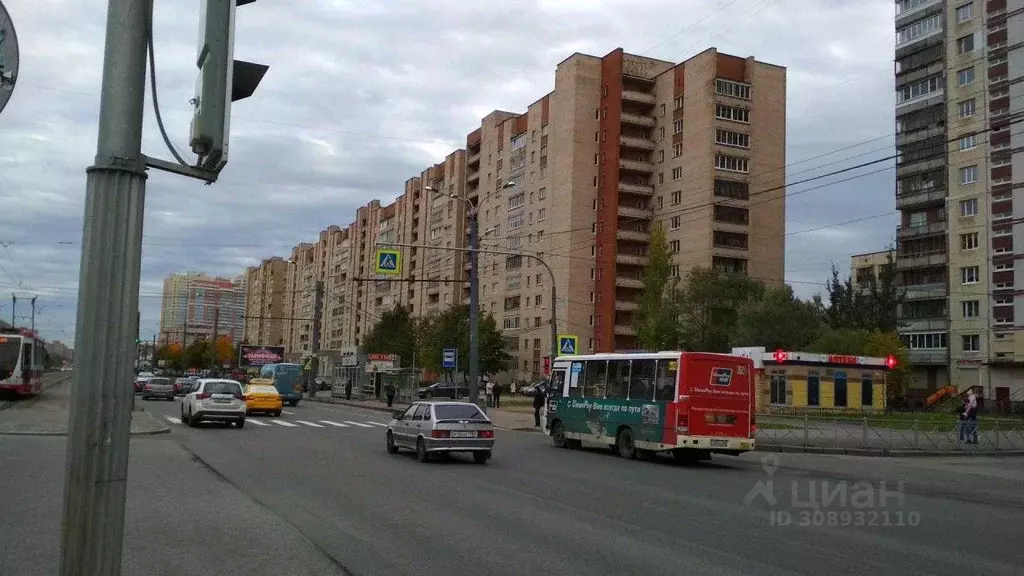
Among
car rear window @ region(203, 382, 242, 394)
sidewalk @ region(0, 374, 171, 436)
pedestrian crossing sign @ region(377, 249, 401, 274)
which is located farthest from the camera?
pedestrian crossing sign @ region(377, 249, 401, 274)

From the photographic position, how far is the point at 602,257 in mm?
85812

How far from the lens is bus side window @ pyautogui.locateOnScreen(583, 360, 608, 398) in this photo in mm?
23781

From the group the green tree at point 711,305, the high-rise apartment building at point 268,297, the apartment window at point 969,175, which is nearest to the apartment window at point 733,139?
the green tree at point 711,305

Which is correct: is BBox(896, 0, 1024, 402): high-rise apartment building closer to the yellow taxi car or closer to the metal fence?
the metal fence

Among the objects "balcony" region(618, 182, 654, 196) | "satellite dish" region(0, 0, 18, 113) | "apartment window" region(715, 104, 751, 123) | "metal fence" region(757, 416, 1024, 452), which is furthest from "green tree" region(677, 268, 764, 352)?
"satellite dish" region(0, 0, 18, 113)

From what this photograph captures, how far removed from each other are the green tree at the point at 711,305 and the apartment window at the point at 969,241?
50.7ft

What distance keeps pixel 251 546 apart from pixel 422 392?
175 feet

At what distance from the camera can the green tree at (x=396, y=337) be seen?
96938 millimetres

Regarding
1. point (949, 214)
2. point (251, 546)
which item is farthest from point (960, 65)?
point (251, 546)

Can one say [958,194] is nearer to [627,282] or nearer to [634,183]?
[634,183]

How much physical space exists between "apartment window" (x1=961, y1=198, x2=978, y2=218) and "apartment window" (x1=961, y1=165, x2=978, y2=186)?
53.9 inches

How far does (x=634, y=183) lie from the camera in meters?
87.8

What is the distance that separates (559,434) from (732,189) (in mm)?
60362

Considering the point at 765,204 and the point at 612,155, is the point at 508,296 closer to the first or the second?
the point at 612,155
